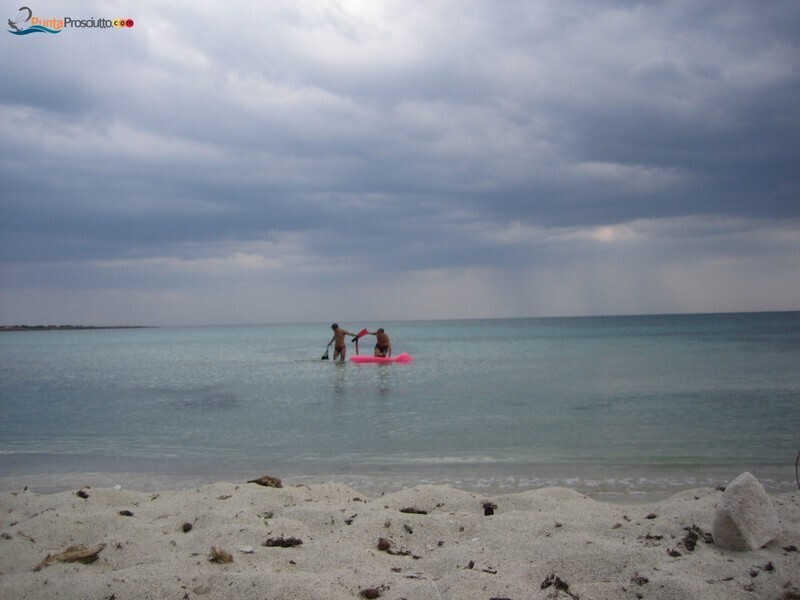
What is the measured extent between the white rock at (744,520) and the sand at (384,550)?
0.08 m

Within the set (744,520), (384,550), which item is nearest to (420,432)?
(384,550)

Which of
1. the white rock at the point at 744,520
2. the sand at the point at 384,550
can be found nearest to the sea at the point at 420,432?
the sand at the point at 384,550

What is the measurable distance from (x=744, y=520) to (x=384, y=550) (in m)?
2.37

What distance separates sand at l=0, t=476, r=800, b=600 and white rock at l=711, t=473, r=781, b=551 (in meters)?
0.08

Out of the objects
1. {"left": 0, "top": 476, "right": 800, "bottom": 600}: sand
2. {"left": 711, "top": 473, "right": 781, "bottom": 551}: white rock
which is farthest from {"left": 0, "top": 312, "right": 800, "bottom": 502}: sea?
{"left": 711, "top": 473, "right": 781, "bottom": 551}: white rock

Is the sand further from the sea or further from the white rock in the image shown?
the sea

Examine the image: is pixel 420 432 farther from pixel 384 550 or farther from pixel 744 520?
pixel 744 520

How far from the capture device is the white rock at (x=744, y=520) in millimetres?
3785

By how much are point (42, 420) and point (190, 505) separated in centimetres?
1022

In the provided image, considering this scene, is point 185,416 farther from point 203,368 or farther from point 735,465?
point 203,368

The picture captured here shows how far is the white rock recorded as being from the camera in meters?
3.79

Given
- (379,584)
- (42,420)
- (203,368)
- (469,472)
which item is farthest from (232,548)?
(203,368)

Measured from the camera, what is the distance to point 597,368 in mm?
23797

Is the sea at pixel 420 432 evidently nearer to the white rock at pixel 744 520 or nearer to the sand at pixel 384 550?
the sand at pixel 384 550
